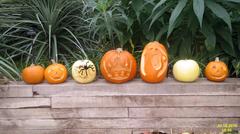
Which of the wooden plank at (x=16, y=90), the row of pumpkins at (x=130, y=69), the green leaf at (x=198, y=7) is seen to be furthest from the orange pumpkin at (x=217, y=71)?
the wooden plank at (x=16, y=90)

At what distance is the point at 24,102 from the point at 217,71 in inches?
50.9

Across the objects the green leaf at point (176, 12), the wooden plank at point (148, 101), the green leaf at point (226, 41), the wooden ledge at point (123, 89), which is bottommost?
the wooden plank at point (148, 101)

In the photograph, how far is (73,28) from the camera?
2512 millimetres

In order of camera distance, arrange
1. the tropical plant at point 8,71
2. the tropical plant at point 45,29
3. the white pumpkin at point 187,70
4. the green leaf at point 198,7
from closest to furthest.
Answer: the green leaf at point 198,7
the white pumpkin at point 187,70
the tropical plant at point 8,71
the tropical plant at point 45,29

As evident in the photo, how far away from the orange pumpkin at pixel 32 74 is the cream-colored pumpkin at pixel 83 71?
0.23 metres

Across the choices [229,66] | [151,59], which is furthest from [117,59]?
[229,66]

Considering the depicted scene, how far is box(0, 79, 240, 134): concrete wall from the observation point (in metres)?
1.85

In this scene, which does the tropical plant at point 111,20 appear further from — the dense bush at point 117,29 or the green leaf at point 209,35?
the green leaf at point 209,35

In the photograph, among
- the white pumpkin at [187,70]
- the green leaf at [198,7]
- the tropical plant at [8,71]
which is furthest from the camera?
the tropical plant at [8,71]

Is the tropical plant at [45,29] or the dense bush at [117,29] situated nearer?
the dense bush at [117,29]

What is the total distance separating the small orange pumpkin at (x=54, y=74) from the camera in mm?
1868

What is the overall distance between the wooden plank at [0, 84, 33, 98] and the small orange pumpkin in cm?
14

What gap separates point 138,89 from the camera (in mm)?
1849

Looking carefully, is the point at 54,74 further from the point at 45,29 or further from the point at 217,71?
the point at 217,71
